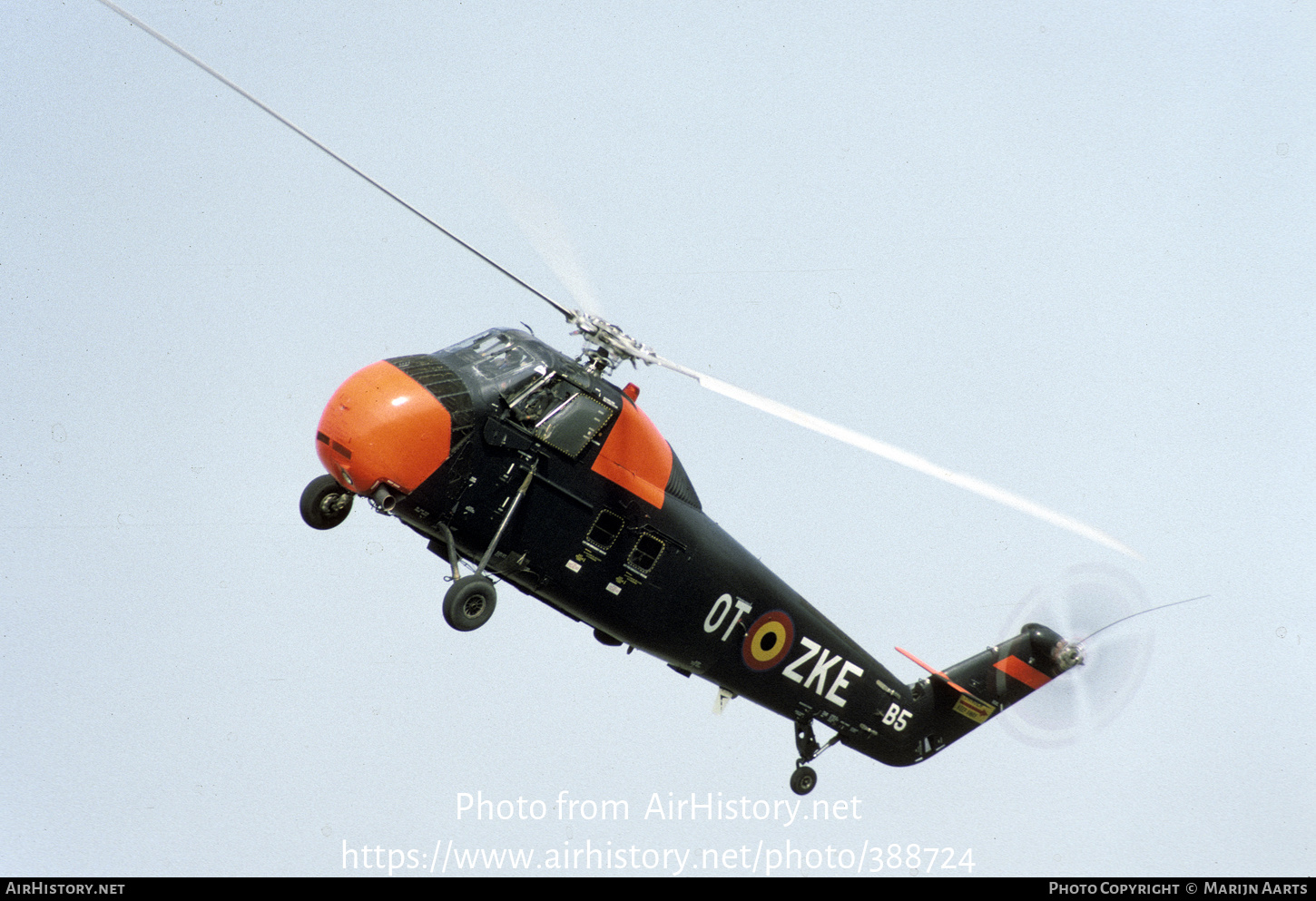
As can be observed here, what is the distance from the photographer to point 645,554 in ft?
56.2

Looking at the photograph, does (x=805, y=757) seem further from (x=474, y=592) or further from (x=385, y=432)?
(x=385, y=432)

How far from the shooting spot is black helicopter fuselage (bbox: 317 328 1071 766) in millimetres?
15391

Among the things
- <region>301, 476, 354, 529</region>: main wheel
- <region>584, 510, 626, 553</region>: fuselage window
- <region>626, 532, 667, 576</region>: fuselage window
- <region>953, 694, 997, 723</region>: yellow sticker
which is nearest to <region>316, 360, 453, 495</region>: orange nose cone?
<region>301, 476, 354, 529</region>: main wheel

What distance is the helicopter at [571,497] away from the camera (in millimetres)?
15297

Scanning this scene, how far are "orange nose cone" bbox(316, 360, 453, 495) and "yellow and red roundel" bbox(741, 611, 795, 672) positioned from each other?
5.37 meters

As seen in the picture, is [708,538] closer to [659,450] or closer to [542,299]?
[659,450]

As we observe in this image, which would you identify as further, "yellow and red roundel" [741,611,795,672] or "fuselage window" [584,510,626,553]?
"yellow and red roundel" [741,611,795,672]

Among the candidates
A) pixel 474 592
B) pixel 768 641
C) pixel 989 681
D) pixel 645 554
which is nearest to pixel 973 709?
pixel 989 681

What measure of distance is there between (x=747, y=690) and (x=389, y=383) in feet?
23.0

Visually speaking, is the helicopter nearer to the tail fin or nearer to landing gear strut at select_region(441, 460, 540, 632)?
landing gear strut at select_region(441, 460, 540, 632)

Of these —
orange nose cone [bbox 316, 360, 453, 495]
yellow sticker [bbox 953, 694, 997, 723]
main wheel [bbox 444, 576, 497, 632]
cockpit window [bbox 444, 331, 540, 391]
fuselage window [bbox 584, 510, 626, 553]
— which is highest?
yellow sticker [bbox 953, 694, 997, 723]

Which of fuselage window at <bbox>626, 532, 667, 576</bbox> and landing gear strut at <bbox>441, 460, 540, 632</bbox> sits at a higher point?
fuselage window at <bbox>626, 532, 667, 576</bbox>

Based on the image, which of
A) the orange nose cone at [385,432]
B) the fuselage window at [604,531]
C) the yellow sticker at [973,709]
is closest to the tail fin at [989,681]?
the yellow sticker at [973,709]

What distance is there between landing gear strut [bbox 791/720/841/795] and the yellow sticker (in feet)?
7.95
